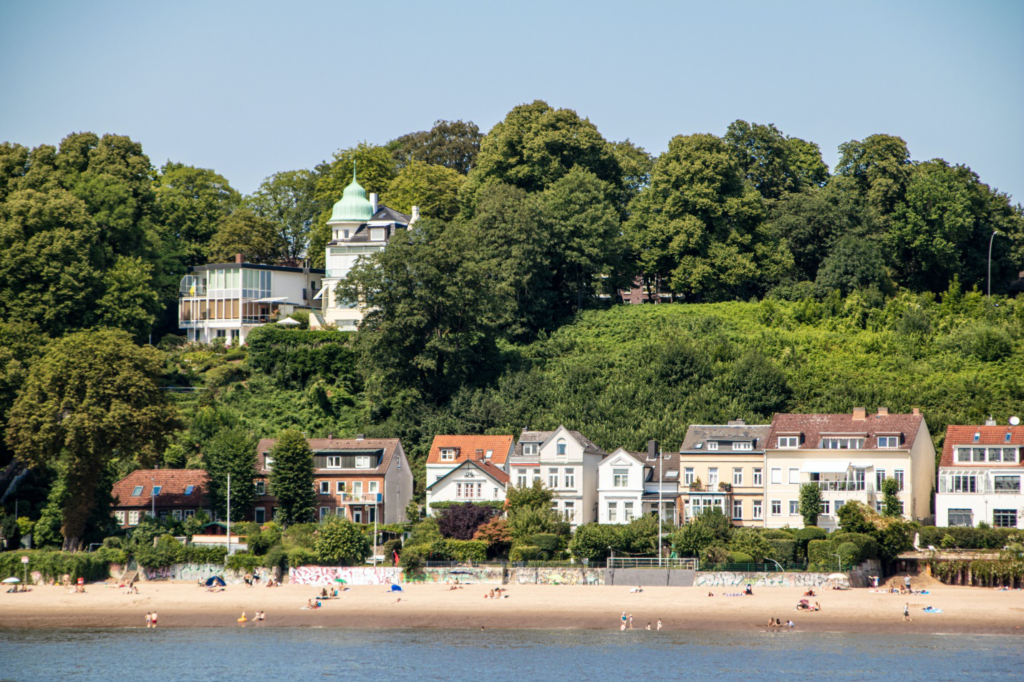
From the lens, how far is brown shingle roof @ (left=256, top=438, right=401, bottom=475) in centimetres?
8388

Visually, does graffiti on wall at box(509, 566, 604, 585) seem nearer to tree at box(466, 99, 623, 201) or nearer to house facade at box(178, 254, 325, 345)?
tree at box(466, 99, 623, 201)

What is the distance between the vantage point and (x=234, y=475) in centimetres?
8000

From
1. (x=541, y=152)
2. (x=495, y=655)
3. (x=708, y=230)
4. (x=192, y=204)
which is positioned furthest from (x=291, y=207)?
(x=495, y=655)

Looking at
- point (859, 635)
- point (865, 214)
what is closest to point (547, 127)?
point (865, 214)

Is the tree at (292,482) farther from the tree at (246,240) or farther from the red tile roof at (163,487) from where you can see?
the tree at (246,240)

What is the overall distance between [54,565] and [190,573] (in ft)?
21.8

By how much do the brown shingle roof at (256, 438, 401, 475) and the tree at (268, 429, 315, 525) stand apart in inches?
120

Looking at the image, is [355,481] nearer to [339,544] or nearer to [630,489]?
[339,544]

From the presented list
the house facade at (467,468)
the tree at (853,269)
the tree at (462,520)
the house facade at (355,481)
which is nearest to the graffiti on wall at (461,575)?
the tree at (462,520)

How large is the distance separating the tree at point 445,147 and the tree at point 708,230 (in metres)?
30.5

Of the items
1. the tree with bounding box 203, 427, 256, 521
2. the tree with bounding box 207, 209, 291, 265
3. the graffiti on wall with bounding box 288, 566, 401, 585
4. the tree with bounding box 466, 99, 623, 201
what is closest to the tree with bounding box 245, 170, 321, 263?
the tree with bounding box 207, 209, 291, 265

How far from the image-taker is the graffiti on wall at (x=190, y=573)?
240 ft

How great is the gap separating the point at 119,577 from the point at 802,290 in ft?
165

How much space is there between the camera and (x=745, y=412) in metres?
84.9
